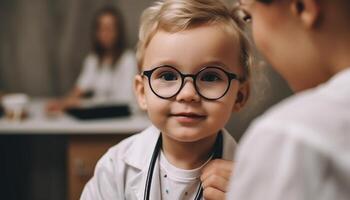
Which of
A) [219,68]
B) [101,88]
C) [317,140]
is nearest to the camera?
[317,140]

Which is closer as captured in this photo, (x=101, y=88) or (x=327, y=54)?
(x=327, y=54)

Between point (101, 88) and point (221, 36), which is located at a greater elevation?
point (221, 36)

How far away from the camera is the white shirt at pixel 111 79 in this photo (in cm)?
285

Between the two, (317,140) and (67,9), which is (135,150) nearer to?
(317,140)

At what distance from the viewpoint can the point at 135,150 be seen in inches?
36.4

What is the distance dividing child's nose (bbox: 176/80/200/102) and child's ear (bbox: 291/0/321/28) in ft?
0.91

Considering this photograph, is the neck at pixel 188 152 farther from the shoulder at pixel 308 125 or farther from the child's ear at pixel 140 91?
the shoulder at pixel 308 125

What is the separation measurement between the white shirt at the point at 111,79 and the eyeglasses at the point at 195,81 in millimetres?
1998

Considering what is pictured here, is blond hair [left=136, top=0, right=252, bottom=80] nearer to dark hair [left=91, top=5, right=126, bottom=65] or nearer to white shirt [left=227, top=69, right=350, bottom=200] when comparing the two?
white shirt [left=227, top=69, right=350, bottom=200]

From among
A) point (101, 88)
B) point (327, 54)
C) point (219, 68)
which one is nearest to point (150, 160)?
point (219, 68)

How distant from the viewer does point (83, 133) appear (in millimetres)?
2344

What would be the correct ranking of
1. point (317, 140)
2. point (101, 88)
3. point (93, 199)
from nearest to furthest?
1. point (317, 140)
2. point (93, 199)
3. point (101, 88)

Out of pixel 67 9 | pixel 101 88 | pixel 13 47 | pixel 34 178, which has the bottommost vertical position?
pixel 34 178

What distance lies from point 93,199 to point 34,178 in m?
2.30
